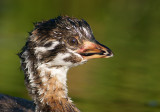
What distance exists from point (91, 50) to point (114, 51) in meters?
9.54

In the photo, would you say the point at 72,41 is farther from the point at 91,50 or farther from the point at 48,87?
the point at 48,87

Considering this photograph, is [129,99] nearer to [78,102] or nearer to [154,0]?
[78,102]

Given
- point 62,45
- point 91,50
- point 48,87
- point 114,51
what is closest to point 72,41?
point 62,45

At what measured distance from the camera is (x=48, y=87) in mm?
9102

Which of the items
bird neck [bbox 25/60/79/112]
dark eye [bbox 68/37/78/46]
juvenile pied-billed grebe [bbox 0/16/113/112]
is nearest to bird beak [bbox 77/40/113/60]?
juvenile pied-billed grebe [bbox 0/16/113/112]

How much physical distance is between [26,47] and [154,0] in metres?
24.2

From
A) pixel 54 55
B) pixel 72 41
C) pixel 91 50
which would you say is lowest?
pixel 54 55

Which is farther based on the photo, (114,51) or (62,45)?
(114,51)

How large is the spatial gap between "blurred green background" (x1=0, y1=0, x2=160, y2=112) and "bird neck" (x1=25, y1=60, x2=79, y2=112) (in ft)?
3.09

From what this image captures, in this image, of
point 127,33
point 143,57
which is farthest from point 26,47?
point 127,33

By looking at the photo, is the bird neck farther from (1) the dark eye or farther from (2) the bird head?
(1) the dark eye

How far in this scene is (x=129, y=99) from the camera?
13359 mm

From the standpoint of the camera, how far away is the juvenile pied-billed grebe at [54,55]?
8992 mm

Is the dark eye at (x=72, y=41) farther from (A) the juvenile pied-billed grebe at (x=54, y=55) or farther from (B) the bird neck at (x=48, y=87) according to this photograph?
(B) the bird neck at (x=48, y=87)
